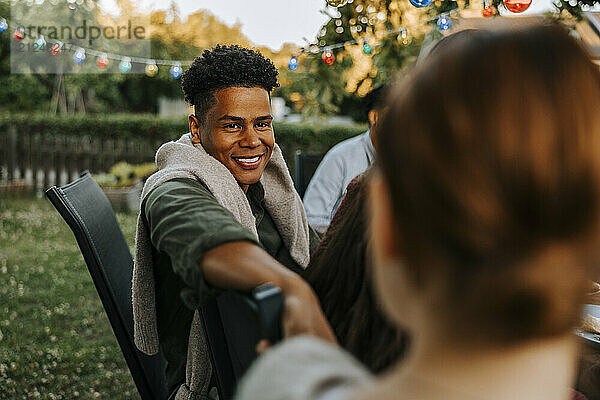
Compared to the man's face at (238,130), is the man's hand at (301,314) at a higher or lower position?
lower

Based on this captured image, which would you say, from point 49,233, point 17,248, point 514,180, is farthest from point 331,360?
point 49,233

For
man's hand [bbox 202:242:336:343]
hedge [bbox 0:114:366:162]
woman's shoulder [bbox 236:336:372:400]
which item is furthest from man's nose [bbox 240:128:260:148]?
hedge [bbox 0:114:366:162]

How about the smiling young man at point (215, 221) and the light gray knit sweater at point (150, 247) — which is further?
the light gray knit sweater at point (150, 247)

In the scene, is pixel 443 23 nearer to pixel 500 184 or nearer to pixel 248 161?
pixel 248 161

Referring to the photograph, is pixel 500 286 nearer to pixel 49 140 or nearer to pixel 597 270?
pixel 597 270

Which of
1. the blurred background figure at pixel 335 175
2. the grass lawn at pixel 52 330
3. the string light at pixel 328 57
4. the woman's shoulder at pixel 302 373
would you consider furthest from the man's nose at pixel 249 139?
the string light at pixel 328 57

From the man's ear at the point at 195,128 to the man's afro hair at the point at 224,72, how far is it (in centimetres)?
5

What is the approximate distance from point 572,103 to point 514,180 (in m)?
0.10

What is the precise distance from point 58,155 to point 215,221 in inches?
400

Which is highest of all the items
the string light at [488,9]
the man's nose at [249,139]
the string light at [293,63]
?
the string light at [488,9]

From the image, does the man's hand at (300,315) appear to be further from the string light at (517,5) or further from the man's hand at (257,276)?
the string light at (517,5)

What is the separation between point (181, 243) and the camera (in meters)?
1.11

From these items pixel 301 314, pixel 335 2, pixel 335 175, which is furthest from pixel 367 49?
pixel 301 314

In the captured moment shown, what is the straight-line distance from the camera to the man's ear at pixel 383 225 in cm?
62
